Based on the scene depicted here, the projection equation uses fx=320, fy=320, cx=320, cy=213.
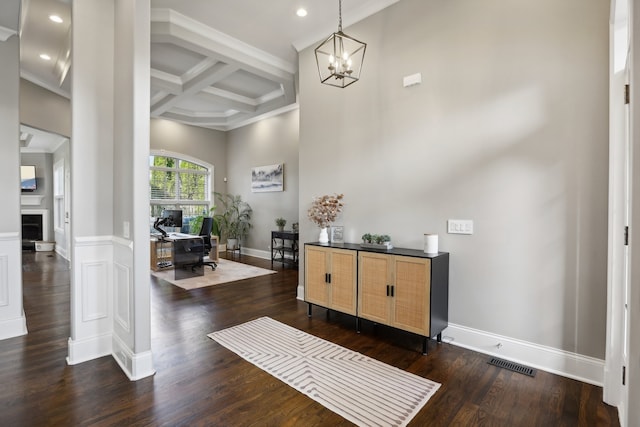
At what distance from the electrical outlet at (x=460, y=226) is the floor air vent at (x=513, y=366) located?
112cm

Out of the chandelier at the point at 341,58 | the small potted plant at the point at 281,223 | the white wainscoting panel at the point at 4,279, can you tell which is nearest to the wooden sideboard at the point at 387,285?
the chandelier at the point at 341,58

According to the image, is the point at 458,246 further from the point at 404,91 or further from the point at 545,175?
the point at 404,91

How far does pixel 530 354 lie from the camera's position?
2.66 metres

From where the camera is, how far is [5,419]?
194cm

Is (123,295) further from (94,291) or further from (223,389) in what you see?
(223,389)

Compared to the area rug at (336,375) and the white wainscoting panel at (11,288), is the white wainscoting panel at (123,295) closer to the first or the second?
the area rug at (336,375)

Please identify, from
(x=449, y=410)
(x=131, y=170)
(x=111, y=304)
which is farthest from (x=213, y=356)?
(x=449, y=410)

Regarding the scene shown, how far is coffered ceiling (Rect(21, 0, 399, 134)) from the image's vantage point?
3684 millimetres

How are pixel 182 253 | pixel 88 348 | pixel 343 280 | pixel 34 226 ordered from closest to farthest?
pixel 88 348 < pixel 343 280 < pixel 182 253 < pixel 34 226

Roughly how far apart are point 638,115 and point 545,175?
180cm

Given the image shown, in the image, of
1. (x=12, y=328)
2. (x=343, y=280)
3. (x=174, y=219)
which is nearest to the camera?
(x=12, y=328)

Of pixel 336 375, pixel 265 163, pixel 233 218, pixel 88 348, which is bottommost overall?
pixel 336 375

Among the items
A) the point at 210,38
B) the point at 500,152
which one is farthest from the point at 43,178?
the point at 500,152

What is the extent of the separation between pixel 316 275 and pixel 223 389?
167 cm
